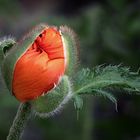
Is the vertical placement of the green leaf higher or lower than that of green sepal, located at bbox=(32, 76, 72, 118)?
higher

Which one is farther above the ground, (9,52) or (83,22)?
(83,22)

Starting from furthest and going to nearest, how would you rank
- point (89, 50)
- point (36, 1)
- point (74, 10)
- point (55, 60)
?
point (36, 1) < point (74, 10) < point (89, 50) < point (55, 60)

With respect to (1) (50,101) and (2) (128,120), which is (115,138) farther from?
(1) (50,101)

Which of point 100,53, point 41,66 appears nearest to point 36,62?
point 41,66

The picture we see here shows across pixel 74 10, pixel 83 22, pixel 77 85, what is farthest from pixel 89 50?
pixel 74 10

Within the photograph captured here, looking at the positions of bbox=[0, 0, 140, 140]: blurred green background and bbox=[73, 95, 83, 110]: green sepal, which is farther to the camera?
bbox=[0, 0, 140, 140]: blurred green background

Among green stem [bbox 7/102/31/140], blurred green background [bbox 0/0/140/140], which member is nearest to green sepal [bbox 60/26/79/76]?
green stem [bbox 7/102/31/140]

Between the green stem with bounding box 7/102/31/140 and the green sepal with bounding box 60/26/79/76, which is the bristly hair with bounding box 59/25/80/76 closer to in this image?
the green sepal with bounding box 60/26/79/76

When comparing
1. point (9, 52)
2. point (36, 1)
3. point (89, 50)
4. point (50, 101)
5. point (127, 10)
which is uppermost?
point (36, 1)

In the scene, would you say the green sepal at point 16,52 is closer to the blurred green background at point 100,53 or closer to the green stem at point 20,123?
the green stem at point 20,123
